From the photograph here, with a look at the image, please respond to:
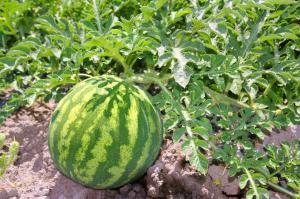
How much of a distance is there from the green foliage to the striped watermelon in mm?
155

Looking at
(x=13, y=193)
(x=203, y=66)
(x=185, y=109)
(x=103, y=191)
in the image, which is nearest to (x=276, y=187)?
(x=185, y=109)

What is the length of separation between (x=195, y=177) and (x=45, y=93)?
108cm

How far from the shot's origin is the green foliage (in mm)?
2240

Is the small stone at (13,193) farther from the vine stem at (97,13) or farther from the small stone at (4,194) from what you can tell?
the vine stem at (97,13)

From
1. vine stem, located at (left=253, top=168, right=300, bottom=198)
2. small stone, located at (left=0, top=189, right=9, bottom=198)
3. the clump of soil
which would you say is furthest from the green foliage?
small stone, located at (left=0, top=189, right=9, bottom=198)

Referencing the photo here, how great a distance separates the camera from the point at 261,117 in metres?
2.55

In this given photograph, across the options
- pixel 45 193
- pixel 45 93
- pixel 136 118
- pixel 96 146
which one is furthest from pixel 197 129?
pixel 45 93

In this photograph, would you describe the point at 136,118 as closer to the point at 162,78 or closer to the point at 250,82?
the point at 162,78

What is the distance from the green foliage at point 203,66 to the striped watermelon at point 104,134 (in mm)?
155

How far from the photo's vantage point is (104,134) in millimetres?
2068

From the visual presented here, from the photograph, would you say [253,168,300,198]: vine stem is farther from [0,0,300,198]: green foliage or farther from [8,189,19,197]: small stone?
[8,189,19,197]: small stone

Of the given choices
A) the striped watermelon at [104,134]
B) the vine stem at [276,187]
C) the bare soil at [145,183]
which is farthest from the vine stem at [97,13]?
the vine stem at [276,187]

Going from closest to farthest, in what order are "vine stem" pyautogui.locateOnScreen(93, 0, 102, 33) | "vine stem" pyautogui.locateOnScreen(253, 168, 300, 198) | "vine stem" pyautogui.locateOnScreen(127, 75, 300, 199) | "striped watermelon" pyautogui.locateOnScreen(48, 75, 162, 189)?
"striped watermelon" pyautogui.locateOnScreen(48, 75, 162, 189) < "vine stem" pyautogui.locateOnScreen(127, 75, 300, 199) < "vine stem" pyautogui.locateOnScreen(253, 168, 300, 198) < "vine stem" pyautogui.locateOnScreen(93, 0, 102, 33)

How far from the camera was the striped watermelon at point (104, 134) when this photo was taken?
2.08 m
